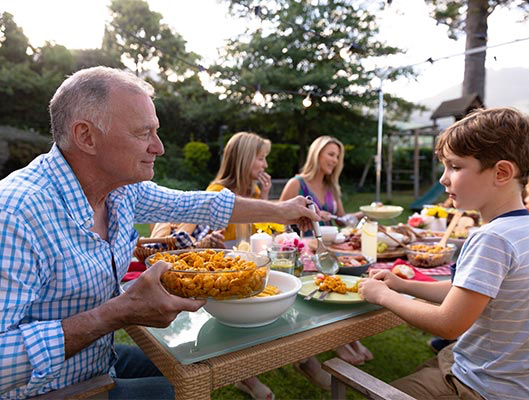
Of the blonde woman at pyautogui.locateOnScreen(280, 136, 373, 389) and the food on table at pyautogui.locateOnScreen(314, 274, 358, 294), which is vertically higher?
the blonde woman at pyautogui.locateOnScreen(280, 136, 373, 389)

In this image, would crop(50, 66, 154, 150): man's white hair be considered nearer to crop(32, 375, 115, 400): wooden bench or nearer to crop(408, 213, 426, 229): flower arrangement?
crop(32, 375, 115, 400): wooden bench

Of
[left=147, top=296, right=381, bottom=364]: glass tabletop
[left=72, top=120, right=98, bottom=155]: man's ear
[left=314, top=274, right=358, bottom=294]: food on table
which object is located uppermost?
[left=72, top=120, right=98, bottom=155]: man's ear

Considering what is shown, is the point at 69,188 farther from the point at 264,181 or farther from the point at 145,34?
the point at 145,34

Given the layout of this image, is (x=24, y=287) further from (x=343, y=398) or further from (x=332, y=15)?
(x=332, y=15)

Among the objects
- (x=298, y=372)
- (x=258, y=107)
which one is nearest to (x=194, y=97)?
(x=258, y=107)

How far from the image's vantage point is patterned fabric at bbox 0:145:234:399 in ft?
3.18

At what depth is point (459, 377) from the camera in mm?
1338

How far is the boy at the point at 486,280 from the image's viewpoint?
3.80 ft

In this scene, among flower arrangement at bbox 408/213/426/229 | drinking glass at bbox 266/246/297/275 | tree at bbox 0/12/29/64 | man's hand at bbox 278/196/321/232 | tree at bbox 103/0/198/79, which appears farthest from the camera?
tree at bbox 103/0/198/79

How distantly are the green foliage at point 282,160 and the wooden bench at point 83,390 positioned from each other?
11261 mm

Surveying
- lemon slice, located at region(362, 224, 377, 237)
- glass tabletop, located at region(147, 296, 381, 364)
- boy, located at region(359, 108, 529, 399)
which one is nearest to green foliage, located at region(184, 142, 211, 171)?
lemon slice, located at region(362, 224, 377, 237)

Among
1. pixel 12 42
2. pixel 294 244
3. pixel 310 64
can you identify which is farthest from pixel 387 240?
pixel 12 42

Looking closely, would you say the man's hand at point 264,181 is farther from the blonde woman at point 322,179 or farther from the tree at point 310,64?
the tree at point 310,64

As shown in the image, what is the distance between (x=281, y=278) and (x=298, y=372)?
151cm
